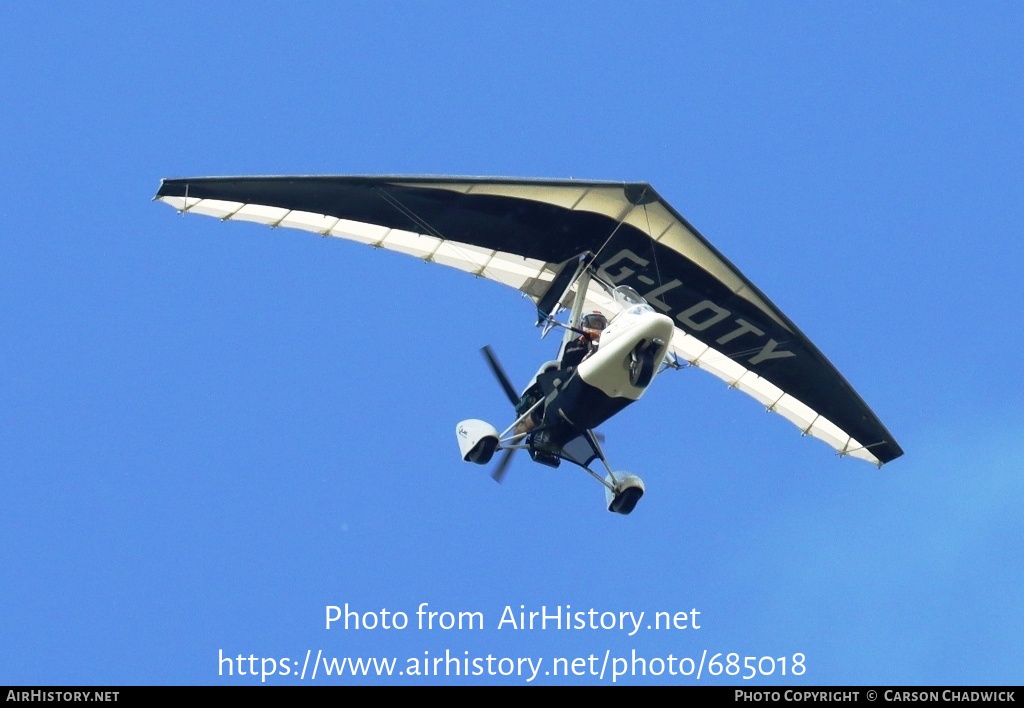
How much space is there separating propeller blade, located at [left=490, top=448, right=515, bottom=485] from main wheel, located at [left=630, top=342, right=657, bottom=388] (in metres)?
3.51

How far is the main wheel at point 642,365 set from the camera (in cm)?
3397

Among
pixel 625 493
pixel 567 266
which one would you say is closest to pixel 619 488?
pixel 625 493

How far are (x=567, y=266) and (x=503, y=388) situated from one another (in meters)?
3.70

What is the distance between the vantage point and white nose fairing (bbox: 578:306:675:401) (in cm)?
3359

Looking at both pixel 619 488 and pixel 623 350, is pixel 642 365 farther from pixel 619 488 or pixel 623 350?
pixel 619 488

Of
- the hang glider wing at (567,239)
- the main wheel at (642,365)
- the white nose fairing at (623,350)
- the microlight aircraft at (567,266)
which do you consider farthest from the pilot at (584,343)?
the main wheel at (642,365)

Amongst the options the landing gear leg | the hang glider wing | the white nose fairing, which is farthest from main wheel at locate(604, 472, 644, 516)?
the hang glider wing

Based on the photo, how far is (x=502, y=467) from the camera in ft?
119

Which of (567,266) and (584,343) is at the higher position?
(567,266)

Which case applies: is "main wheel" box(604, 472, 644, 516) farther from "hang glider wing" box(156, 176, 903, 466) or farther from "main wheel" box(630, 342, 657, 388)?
"hang glider wing" box(156, 176, 903, 466)

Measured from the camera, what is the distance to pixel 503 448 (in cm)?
3622

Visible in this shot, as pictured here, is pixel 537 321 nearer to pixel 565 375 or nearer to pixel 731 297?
pixel 565 375
